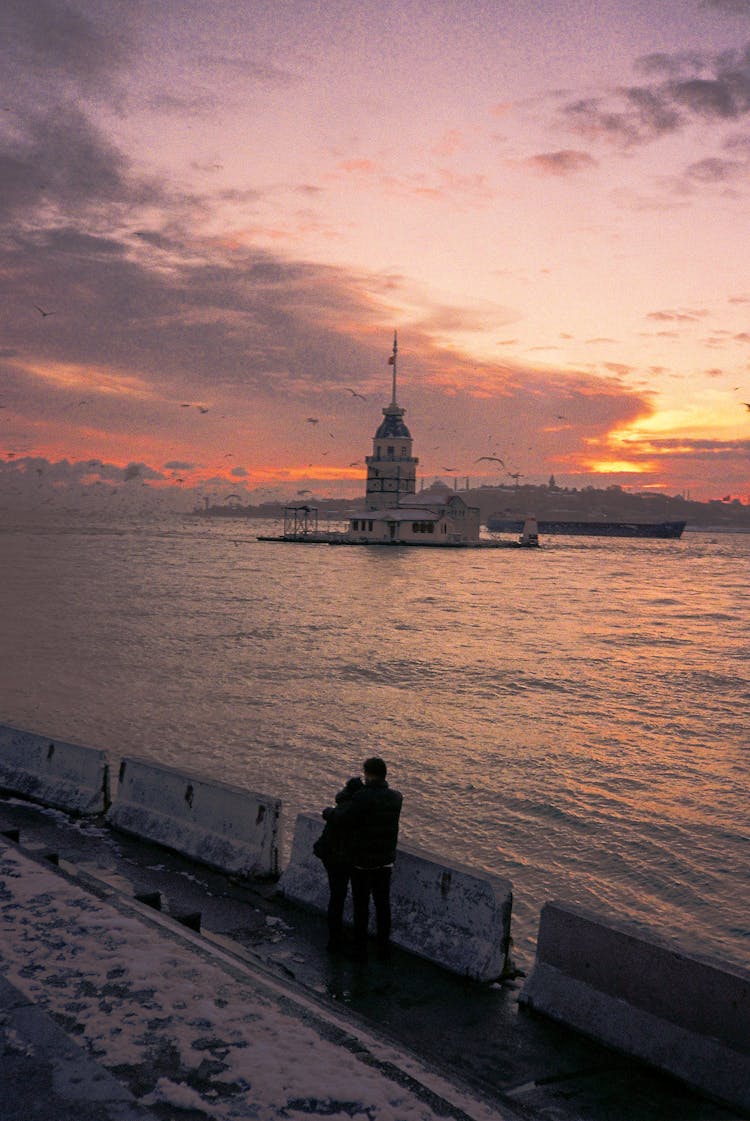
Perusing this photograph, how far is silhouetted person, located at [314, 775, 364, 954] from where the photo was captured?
681 cm

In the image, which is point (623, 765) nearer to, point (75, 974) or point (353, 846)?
point (353, 846)

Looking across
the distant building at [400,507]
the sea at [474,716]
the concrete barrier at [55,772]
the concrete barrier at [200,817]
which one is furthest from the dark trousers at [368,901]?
the distant building at [400,507]

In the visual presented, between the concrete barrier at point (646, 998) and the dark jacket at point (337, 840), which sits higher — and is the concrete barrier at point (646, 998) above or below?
below

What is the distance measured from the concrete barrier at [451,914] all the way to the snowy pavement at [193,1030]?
1.38 meters

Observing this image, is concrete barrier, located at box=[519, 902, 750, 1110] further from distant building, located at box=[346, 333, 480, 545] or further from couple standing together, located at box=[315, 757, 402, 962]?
distant building, located at box=[346, 333, 480, 545]

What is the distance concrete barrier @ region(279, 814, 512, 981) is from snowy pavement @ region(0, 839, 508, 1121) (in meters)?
1.38

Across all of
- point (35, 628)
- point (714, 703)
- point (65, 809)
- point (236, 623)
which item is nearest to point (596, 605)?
point (236, 623)

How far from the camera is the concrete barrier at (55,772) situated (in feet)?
34.5

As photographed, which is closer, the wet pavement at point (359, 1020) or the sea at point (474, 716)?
the wet pavement at point (359, 1020)

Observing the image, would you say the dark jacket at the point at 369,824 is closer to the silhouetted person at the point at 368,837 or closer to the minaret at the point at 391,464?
the silhouetted person at the point at 368,837

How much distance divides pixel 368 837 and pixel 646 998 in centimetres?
227

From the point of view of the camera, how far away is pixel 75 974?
5773 millimetres

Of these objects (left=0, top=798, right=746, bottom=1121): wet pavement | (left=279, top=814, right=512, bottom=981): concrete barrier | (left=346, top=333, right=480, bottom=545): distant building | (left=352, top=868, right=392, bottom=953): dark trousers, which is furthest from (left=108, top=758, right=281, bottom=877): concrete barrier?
(left=346, top=333, right=480, bottom=545): distant building

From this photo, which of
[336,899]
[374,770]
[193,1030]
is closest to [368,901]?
[336,899]
